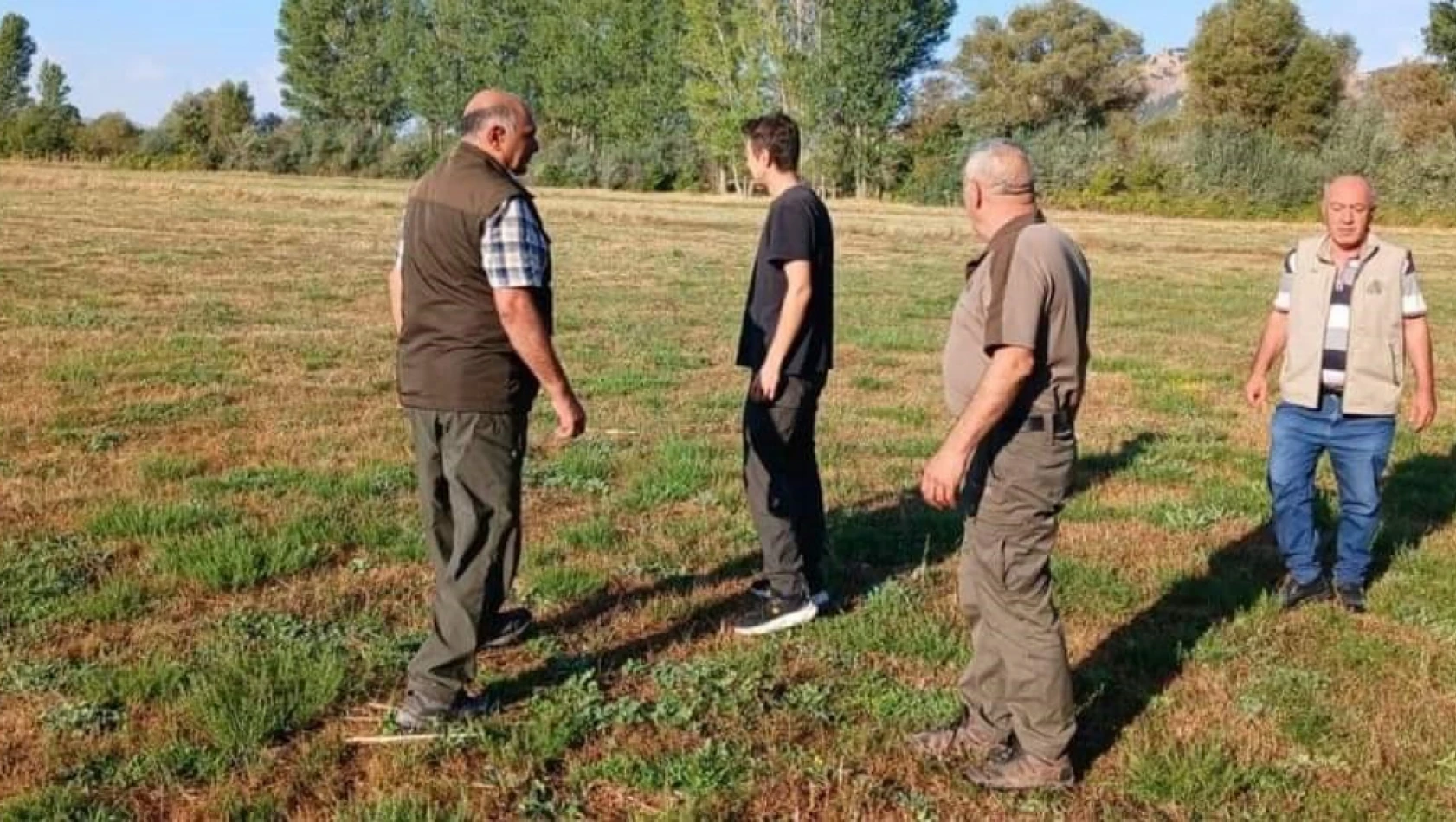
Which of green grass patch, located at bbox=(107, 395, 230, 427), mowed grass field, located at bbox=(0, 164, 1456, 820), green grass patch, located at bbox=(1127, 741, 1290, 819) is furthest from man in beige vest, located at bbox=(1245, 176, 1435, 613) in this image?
green grass patch, located at bbox=(107, 395, 230, 427)

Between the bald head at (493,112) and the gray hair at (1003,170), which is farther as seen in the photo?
the bald head at (493,112)

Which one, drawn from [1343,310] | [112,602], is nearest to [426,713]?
[112,602]

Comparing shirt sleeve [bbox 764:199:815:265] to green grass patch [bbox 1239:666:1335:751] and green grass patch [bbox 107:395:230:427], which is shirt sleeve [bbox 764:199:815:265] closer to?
green grass patch [bbox 1239:666:1335:751]

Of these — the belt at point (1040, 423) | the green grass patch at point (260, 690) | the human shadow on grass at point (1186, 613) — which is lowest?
the human shadow on grass at point (1186, 613)

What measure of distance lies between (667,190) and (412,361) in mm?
75003

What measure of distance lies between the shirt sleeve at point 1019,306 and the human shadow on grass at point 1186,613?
1588 mm

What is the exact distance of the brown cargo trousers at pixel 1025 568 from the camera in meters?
4.21

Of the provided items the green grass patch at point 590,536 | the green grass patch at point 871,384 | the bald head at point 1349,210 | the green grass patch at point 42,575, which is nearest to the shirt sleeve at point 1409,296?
the bald head at point 1349,210

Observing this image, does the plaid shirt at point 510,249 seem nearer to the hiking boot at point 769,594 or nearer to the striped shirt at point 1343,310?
the hiking boot at point 769,594

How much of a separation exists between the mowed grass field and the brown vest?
3.90ft

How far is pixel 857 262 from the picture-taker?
27.7 m

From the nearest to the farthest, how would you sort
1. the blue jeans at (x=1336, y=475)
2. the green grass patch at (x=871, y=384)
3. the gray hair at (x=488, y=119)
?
the gray hair at (x=488, y=119), the blue jeans at (x=1336, y=475), the green grass patch at (x=871, y=384)

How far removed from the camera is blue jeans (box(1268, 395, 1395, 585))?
250 inches

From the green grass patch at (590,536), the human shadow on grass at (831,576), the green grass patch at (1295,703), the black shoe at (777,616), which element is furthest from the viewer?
the green grass patch at (590,536)
